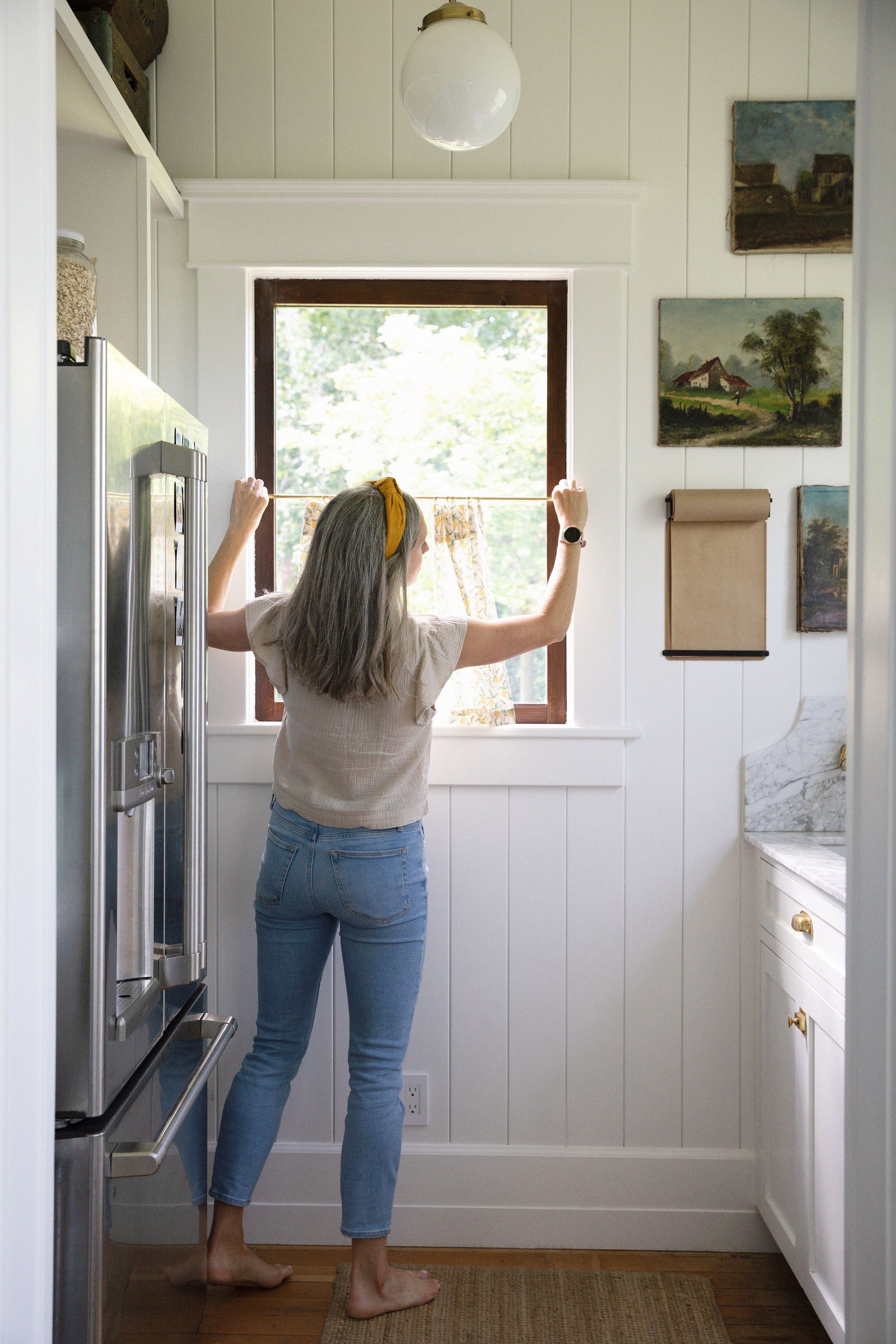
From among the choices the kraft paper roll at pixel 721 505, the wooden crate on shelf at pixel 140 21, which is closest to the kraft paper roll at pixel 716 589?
the kraft paper roll at pixel 721 505

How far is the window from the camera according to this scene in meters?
2.26

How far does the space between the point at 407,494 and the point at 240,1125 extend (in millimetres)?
1277

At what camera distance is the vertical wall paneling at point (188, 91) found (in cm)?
215

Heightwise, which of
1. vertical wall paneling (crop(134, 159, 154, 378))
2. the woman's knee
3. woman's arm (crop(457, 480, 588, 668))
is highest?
vertical wall paneling (crop(134, 159, 154, 378))

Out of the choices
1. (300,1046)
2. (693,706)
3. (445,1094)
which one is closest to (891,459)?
(693,706)

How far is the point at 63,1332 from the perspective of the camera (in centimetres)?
120

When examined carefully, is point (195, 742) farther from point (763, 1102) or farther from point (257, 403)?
point (763, 1102)

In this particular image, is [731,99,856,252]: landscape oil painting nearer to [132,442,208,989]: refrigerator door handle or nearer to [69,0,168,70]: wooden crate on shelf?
[69,0,168,70]: wooden crate on shelf

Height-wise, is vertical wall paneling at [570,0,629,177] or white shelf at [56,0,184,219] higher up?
vertical wall paneling at [570,0,629,177]

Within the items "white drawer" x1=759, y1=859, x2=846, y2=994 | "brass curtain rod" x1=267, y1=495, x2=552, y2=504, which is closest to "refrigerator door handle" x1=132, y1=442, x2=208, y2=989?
"brass curtain rod" x1=267, y1=495, x2=552, y2=504

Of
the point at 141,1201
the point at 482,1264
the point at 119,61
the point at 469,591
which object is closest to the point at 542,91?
the point at 119,61

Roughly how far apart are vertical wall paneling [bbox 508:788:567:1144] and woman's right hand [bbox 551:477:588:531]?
67 centimetres

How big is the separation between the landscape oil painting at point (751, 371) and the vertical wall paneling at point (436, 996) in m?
1.01

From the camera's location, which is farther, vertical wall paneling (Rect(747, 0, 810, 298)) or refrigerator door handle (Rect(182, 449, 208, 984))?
vertical wall paneling (Rect(747, 0, 810, 298))
